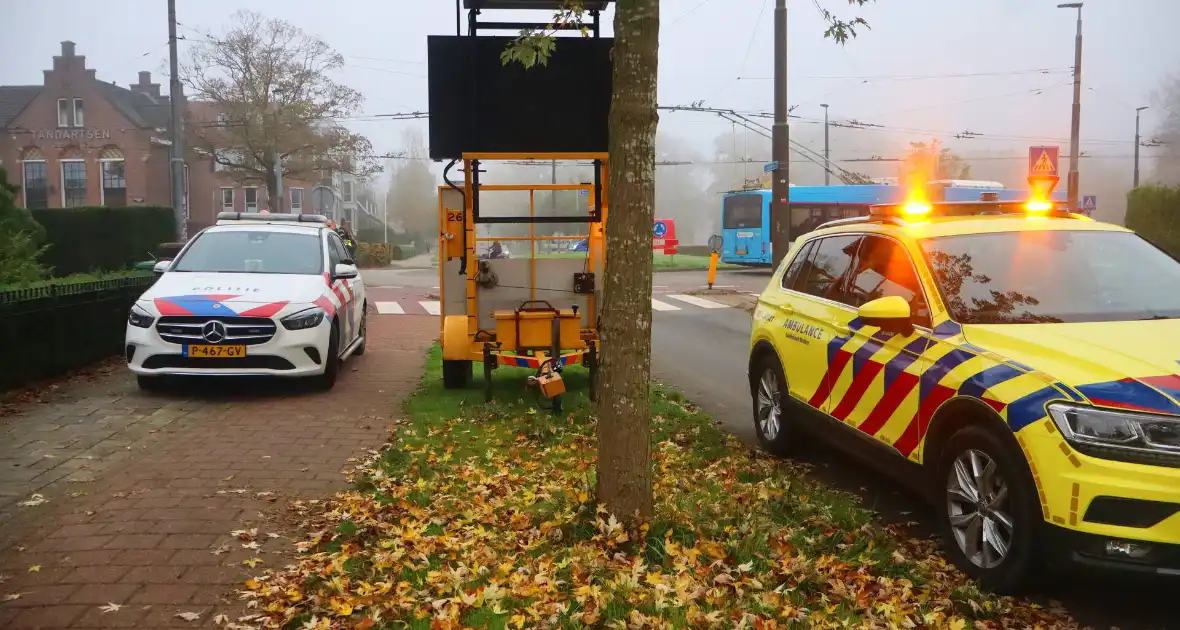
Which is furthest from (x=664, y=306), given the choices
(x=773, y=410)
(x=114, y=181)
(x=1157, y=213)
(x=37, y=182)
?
(x=37, y=182)

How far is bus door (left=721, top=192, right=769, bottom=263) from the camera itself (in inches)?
1420

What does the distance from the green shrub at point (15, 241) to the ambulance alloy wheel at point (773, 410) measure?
1121cm

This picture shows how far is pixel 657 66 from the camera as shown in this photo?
4609 millimetres

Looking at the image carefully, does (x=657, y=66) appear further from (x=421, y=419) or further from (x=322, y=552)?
(x=421, y=419)

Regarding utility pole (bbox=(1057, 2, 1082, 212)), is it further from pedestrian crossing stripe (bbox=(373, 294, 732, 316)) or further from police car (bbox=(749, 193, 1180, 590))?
police car (bbox=(749, 193, 1180, 590))

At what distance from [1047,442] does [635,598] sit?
1789 millimetres

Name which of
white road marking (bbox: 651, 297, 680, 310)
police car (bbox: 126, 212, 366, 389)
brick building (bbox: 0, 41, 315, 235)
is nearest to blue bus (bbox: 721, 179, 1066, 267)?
white road marking (bbox: 651, 297, 680, 310)

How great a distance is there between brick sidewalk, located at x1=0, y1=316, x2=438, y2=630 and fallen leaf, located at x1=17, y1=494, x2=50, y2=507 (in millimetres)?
45

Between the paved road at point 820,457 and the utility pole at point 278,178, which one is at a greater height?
the utility pole at point 278,178

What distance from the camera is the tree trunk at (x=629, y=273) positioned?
4566 millimetres

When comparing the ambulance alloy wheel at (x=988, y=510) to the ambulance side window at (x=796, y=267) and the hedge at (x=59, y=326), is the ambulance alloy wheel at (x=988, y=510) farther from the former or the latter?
the hedge at (x=59, y=326)

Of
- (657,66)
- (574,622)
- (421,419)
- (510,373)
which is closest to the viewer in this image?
(574,622)

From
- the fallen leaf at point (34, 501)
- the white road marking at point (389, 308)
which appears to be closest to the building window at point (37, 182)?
the white road marking at point (389, 308)

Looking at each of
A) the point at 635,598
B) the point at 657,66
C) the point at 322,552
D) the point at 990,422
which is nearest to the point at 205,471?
the point at 322,552
